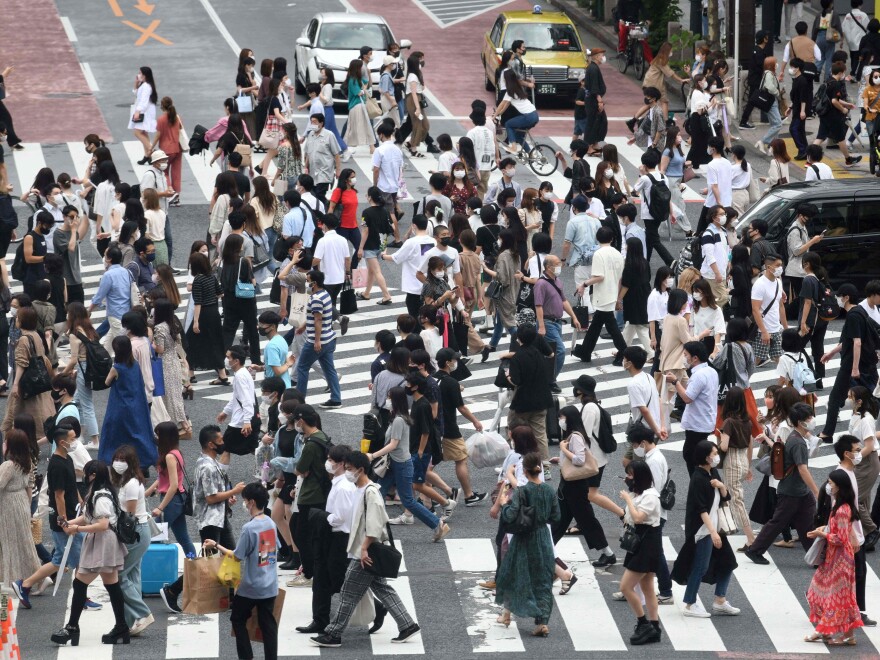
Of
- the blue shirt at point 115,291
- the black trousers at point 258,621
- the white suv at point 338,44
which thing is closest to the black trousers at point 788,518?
the black trousers at point 258,621

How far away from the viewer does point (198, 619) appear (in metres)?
13.9

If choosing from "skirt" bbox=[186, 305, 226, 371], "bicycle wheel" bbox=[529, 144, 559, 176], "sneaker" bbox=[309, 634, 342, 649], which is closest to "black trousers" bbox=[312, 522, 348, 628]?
"sneaker" bbox=[309, 634, 342, 649]

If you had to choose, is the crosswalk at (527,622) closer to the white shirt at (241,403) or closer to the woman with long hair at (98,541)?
the woman with long hair at (98,541)

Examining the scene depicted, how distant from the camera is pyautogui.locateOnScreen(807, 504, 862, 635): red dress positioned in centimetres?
1340

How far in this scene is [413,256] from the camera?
19.7 metres

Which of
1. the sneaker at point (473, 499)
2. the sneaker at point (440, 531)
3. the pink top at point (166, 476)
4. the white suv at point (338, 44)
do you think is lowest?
the white suv at point (338, 44)

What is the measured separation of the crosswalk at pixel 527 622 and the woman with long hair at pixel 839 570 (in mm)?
186

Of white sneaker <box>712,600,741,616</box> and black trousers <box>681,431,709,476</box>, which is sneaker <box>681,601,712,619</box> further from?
black trousers <box>681,431,709,476</box>

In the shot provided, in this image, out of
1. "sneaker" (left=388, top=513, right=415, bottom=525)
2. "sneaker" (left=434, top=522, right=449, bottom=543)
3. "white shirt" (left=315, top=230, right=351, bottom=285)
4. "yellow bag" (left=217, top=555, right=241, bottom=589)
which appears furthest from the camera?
"white shirt" (left=315, top=230, right=351, bottom=285)

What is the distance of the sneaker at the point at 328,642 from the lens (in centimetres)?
1341

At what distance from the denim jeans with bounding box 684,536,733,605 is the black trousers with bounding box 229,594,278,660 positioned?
11.5 ft

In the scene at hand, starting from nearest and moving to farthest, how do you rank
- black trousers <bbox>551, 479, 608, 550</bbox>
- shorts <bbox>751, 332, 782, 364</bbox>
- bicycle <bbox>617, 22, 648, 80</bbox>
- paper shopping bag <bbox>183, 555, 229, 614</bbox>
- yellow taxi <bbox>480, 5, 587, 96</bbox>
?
paper shopping bag <bbox>183, 555, 229, 614</bbox> → black trousers <bbox>551, 479, 608, 550</bbox> → shorts <bbox>751, 332, 782, 364</bbox> → yellow taxi <bbox>480, 5, 587, 96</bbox> → bicycle <bbox>617, 22, 648, 80</bbox>

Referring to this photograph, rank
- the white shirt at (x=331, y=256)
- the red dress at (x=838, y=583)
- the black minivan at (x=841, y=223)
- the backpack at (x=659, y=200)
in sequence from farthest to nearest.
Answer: the backpack at (x=659, y=200)
the black minivan at (x=841, y=223)
the white shirt at (x=331, y=256)
the red dress at (x=838, y=583)

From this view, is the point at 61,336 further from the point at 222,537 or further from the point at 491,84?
the point at 491,84
